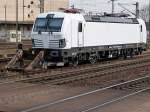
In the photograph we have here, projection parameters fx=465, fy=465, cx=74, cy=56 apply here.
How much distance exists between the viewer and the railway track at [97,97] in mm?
13484

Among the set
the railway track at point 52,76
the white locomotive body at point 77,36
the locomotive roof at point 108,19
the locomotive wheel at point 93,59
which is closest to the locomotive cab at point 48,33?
the white locomotive body at point 77,36

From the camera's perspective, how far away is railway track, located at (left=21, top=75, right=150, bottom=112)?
1348 cm

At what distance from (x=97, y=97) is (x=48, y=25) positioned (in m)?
12.1

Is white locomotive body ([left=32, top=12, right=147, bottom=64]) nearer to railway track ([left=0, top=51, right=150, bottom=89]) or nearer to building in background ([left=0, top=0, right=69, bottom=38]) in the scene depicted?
railway track ([left=0, top=51, right=150, bottom=89])

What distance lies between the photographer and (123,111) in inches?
517

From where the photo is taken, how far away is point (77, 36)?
2762cm

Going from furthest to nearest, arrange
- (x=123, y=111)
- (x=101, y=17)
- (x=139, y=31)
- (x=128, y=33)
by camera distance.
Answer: (x=139, y=31) → (x=128, y=33) → (x=101, y=17) → (x=123, y=111)

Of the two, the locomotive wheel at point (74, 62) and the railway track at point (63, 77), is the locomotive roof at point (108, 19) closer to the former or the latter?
the locomotive wheel at point (74, 62)

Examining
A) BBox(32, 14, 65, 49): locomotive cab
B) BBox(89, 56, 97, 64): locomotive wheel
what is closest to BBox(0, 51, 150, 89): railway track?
BBox(32, 14, 65, 49): locomotive cab

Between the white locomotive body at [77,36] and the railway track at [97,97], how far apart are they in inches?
298

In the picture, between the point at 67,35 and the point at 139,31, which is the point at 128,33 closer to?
the point at 139,31

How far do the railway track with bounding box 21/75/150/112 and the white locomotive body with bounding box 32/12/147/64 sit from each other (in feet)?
24.9

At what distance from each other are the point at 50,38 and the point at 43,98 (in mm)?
11482

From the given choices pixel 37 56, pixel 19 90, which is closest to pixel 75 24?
pixel 37 56
